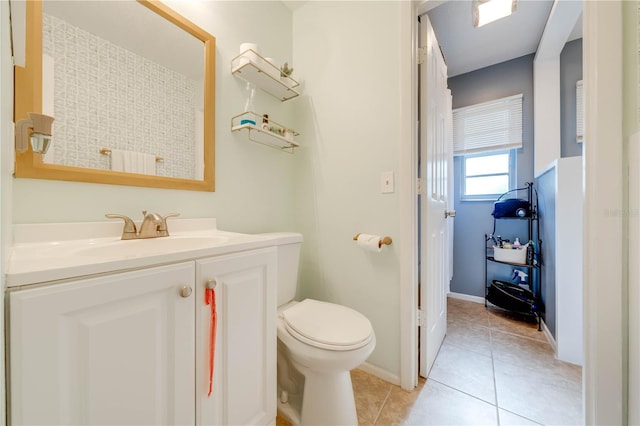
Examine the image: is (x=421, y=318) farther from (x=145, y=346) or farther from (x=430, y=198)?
(x=145, y=346)

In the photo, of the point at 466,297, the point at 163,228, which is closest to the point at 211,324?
the point at 163,228

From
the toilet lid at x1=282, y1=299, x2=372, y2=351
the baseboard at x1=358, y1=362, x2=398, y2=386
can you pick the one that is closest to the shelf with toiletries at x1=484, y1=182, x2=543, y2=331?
the baseboard at x1=358, y1=362, x2=398, y2=386

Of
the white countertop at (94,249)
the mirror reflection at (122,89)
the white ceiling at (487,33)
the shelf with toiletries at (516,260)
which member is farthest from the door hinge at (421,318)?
the white ceiling at (487,33)

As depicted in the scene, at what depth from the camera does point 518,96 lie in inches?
93.1

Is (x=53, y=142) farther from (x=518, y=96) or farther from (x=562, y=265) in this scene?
(x=518, y=96)

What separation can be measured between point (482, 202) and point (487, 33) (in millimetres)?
1567

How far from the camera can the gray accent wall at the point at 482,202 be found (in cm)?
236

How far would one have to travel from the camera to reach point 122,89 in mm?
1024

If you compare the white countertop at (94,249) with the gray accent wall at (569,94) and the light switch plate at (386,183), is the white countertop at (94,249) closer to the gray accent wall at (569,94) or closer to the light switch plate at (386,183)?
the light switch plate at (386,183)

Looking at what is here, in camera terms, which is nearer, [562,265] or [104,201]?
[104,201]

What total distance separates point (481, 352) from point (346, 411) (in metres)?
1.17

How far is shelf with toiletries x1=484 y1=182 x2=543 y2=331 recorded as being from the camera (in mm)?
2068

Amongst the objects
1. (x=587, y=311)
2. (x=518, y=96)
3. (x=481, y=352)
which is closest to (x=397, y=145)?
(x=587, y=311)

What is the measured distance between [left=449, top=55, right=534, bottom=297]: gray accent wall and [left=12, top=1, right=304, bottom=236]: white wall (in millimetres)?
2036
